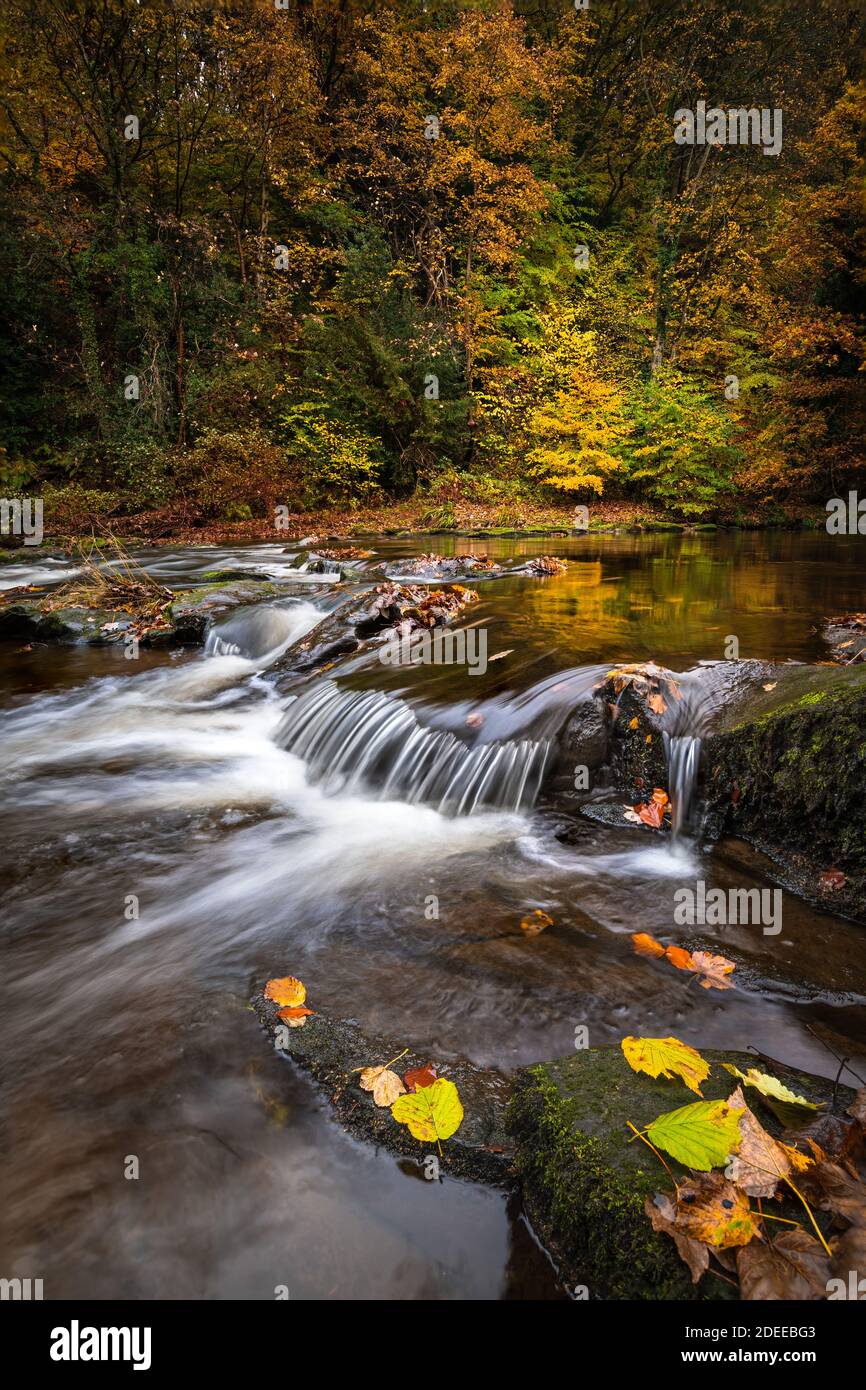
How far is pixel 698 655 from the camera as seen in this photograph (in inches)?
216

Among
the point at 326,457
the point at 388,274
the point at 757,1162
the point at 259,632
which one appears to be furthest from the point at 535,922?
the point at 388,274

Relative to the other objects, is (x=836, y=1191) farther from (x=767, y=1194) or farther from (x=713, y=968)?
(x=713, y=968)

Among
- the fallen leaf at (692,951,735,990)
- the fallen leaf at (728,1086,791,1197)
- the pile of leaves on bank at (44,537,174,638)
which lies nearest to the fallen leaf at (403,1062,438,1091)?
the fallen leaf at (728,1086,791,1197)

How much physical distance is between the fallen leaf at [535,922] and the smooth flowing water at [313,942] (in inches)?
2.3

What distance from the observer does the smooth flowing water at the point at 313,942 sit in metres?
1.77

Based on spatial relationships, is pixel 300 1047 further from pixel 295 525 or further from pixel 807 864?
pixel 295 525

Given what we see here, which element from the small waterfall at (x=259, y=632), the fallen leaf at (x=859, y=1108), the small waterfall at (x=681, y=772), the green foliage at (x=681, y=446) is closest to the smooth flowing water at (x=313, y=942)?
the small waterfall at (x=681, y=772)

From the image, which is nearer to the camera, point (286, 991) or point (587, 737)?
point (286, 991)

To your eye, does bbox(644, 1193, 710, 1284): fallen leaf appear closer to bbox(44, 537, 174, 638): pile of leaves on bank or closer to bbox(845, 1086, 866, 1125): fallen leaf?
bbox(845, 1086, 866, 1125): fallen leaf

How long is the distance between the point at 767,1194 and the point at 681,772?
2.71 meters

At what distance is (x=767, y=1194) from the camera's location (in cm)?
150

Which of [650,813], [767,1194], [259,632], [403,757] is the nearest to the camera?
[767,1194]

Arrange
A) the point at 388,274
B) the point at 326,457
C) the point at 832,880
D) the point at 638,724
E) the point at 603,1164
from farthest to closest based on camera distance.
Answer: the point at 388,274 < the point at 326,457 < the point at 638,724 < the point at 832,880 < the point at 603,1164
